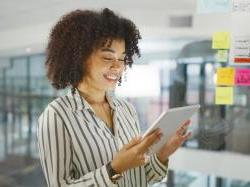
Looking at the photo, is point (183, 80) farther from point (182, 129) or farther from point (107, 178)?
point (107, 178)

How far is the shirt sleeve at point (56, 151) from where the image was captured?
1180 mm

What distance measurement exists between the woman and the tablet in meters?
0.03

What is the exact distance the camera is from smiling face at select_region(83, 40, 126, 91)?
4.21ft

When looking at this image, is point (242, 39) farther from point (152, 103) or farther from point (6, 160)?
point (6, 160)

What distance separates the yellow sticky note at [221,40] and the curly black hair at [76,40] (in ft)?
2.07

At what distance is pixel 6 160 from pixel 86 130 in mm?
1559

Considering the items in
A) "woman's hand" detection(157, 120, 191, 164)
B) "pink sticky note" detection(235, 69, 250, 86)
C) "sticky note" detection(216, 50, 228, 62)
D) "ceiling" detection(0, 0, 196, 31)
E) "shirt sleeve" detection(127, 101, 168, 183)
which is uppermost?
"ceiling" detection(0, 0, 196, 31)

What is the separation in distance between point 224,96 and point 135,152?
35.4 inches

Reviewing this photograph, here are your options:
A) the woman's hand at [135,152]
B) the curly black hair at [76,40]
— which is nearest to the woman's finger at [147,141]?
the woman's hand at [135,152]

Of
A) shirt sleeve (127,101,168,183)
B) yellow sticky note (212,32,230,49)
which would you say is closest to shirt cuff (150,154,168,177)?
shirt sleeve (127,101,168,183)

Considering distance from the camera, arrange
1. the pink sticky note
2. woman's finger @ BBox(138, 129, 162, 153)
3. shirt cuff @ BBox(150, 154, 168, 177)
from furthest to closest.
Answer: the pink sticky note → shirt cuff @ BBox(150, 154, 168, 177) → woman's finger @ BBox(138, 129, 162, 153)

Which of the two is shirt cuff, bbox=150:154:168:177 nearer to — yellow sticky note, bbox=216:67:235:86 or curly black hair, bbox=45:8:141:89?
curly black hair, bbox=45:8:141:89

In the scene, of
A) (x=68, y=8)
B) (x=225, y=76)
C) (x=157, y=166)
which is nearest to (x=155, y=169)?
(x=157, y=166)

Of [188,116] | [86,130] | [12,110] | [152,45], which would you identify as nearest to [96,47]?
[86,130]
